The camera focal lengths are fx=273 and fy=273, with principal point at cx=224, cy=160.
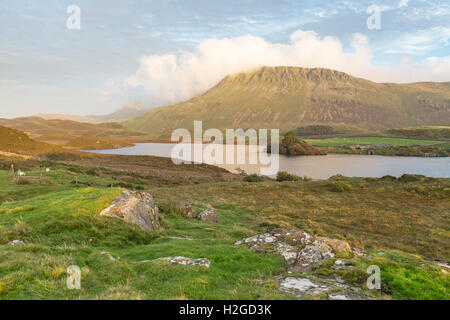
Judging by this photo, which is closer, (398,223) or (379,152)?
(398,223)

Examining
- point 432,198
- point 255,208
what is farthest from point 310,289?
point 432,198

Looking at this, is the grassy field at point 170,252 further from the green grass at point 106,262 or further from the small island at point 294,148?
the small island at point 294,148

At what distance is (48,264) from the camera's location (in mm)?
7762

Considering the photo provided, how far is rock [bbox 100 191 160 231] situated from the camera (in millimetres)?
14031

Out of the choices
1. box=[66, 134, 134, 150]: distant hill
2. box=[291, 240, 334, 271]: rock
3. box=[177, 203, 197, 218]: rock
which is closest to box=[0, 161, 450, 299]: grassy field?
box=[291, 240, 334, 271]: rock

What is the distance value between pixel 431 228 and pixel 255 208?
1570 cm

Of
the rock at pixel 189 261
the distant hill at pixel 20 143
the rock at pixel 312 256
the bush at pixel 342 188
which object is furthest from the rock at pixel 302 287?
the distant hill at pixel 20 143

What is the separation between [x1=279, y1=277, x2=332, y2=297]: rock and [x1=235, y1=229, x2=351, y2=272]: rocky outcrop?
1411mm

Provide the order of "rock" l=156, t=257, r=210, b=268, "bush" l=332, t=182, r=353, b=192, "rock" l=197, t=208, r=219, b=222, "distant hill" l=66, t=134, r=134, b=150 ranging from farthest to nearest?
1. "distant hill" l=66, t=134, r=134, b=150
2. "bush" l=332, t=182, r=353, b=192
3. "rock" l=197, t=208, r=219, b=222
4. "rock" l=156, t=257, r=210, b=268

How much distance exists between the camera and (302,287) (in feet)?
23.7

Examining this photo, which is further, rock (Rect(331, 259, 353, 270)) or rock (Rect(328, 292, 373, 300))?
rock (Rect(331, 259, 353, 270))

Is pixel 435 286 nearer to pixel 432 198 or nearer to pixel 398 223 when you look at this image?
pixel 398 223

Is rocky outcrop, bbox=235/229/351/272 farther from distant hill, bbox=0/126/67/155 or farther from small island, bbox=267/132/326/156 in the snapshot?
small island, bbox=267/132/326/156
